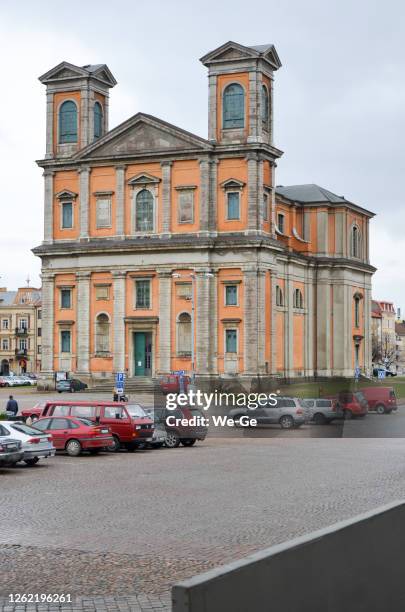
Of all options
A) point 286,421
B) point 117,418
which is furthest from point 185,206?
point 117,418

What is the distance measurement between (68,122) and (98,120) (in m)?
2.61

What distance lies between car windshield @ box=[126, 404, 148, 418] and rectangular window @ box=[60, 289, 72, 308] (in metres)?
42.2

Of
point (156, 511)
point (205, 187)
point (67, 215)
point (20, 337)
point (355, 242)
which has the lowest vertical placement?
point (156, 511)

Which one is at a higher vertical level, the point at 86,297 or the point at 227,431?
the point at 86,297

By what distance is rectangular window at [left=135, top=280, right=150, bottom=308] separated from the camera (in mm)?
75688

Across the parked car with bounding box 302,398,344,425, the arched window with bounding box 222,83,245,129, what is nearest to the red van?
the parked car with bounding box 302,398,344,425

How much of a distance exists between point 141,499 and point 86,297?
185 feet

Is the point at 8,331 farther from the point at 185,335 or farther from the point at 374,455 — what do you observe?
the point at 374,455

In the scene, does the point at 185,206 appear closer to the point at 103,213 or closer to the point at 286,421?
the point at 103,213

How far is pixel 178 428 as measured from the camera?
122 feet

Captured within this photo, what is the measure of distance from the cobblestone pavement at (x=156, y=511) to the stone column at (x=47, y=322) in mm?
45103

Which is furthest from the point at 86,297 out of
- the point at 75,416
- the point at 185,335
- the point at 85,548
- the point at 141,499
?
the point at 85,548

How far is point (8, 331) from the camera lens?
136 metres

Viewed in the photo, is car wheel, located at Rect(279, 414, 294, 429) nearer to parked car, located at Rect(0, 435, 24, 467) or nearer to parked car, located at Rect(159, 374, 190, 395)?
parked car, located at Rect(159, 374, 190, 395)
